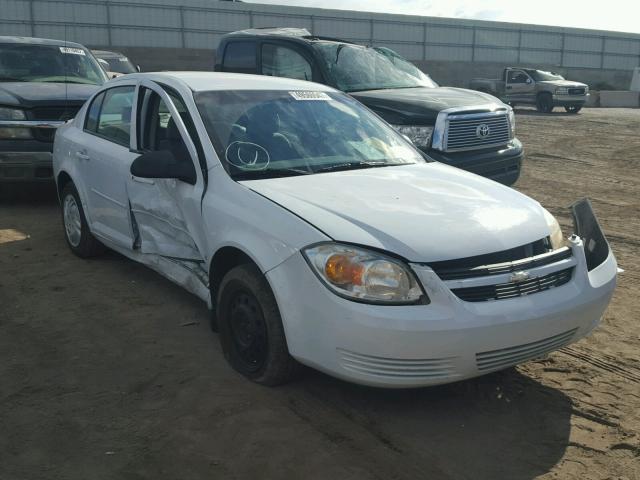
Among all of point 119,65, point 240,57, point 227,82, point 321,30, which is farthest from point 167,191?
point 321,30

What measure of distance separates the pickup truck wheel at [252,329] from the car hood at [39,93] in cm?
529

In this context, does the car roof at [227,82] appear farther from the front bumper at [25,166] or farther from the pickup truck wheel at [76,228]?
the front bumper at [25,166]

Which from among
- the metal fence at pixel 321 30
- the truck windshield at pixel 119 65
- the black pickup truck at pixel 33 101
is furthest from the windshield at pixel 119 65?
the metal fence at pixel 321 30

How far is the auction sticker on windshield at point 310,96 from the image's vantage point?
5043 millimetres

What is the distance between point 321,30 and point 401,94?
30393mm

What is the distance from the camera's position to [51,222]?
8.00 metres

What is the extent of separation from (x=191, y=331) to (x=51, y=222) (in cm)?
387

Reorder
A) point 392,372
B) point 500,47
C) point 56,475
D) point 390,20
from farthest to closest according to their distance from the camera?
1. point 500,47
2. point 390,20
3. point 392,372
4. point 56,475

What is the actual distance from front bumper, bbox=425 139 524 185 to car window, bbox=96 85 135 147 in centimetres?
324

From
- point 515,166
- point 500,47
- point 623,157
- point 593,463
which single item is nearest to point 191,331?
point 593,463

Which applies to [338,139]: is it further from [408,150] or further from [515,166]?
[515,166]

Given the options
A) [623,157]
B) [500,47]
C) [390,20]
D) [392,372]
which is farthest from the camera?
[500,47]

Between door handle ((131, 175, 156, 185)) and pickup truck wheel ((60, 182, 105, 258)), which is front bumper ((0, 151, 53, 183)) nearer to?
pickup truck wheel ((60, 182, 105, 258))

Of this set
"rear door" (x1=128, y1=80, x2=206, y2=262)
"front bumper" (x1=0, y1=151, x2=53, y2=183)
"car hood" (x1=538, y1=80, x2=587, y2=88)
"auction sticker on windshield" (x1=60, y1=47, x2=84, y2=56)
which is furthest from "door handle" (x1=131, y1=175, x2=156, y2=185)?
"car hood" (x1=538, y1=80, x2=587, y2=88)
